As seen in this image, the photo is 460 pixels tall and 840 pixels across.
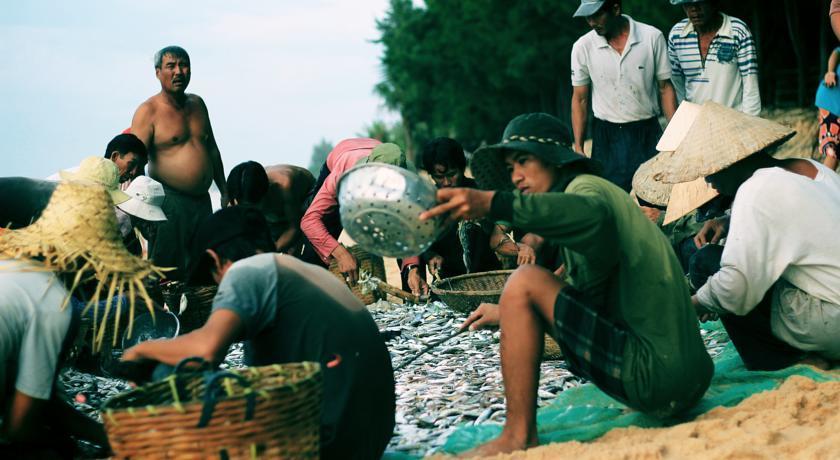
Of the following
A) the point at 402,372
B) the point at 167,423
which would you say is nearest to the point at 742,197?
the point at 402,372

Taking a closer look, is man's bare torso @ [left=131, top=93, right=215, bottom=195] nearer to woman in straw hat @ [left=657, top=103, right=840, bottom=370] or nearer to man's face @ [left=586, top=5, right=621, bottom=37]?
man's face @ [left=586, top=5, right=621, bottom=37]

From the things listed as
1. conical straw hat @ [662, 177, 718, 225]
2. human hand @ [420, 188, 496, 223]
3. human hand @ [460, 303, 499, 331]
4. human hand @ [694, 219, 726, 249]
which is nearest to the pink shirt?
conical straw hat @ [662, 177, 718, 225]

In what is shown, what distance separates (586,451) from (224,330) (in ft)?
4.12

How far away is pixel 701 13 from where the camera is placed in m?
5.80

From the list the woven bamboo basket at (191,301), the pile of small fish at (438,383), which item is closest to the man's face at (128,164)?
the woven bamboo basket at (191,301)

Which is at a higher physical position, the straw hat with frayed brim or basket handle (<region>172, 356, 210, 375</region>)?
the straw hat with frayed brim

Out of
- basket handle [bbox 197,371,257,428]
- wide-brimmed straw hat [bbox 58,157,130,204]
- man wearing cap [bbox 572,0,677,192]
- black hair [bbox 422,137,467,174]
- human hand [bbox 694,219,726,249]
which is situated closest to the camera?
basket handle [bbox 197,371,257,428]

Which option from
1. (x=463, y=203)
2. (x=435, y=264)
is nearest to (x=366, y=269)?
(x=435, y=264)

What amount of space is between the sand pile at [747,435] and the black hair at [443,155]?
2.80 meters

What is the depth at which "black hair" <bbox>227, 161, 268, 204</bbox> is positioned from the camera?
5.75 m

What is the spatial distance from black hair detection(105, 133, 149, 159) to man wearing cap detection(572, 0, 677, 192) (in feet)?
10.5

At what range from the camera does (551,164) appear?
3.06 m

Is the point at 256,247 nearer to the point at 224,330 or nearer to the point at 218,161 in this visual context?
the point at 224,330

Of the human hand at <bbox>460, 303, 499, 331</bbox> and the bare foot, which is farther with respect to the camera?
the human hand at <bbox>460, 303, 499, 331</bbox>
